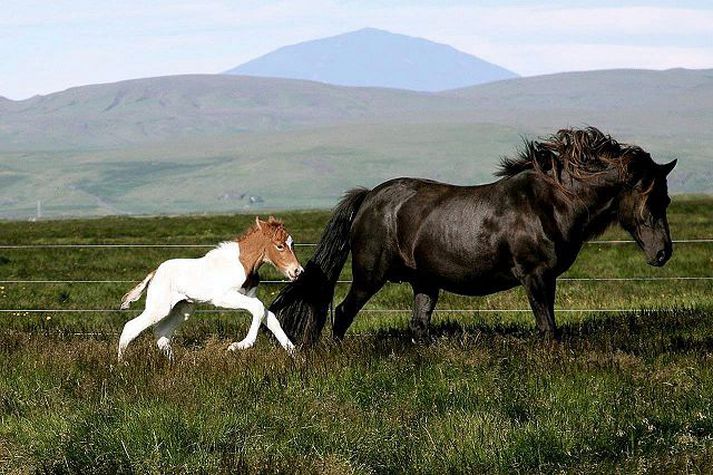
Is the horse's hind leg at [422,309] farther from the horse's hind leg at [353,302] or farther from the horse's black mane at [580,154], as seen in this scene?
the horse's black mane at [580,154]

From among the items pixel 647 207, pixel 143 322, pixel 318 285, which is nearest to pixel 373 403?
pixel 143 322

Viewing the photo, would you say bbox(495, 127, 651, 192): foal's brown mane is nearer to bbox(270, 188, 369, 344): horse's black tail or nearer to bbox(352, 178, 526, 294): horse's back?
bbox(352, 178, 526, 294): horse's back

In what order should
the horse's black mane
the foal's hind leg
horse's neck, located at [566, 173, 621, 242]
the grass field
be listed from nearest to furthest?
1. the grass field
2. horse's neck, located at [566, 173, 621, 242]
3. the horse's black mane
4. the foal's hind leg

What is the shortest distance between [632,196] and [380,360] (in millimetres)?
2879

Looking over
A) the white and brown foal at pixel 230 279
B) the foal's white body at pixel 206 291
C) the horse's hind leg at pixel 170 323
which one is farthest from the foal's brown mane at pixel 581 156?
the horse's hind leg at pixel 170 323

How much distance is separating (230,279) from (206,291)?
244 millimetres

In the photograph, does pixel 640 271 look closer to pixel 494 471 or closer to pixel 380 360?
pixel 380 360

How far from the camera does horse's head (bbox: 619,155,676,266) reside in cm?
1120

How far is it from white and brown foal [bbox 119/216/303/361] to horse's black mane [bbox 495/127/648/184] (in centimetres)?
233

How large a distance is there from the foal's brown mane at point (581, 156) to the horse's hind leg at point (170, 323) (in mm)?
3320

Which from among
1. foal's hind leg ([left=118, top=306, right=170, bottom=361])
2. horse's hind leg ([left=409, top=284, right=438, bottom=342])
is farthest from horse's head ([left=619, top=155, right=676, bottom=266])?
foal's hind leg ([left=118, top=306, right=170, bottom=361])

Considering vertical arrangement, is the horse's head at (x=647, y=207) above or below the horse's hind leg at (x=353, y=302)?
above

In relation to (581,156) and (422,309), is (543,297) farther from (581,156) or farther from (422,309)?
(422,309)

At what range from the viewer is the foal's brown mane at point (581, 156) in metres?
11.3
